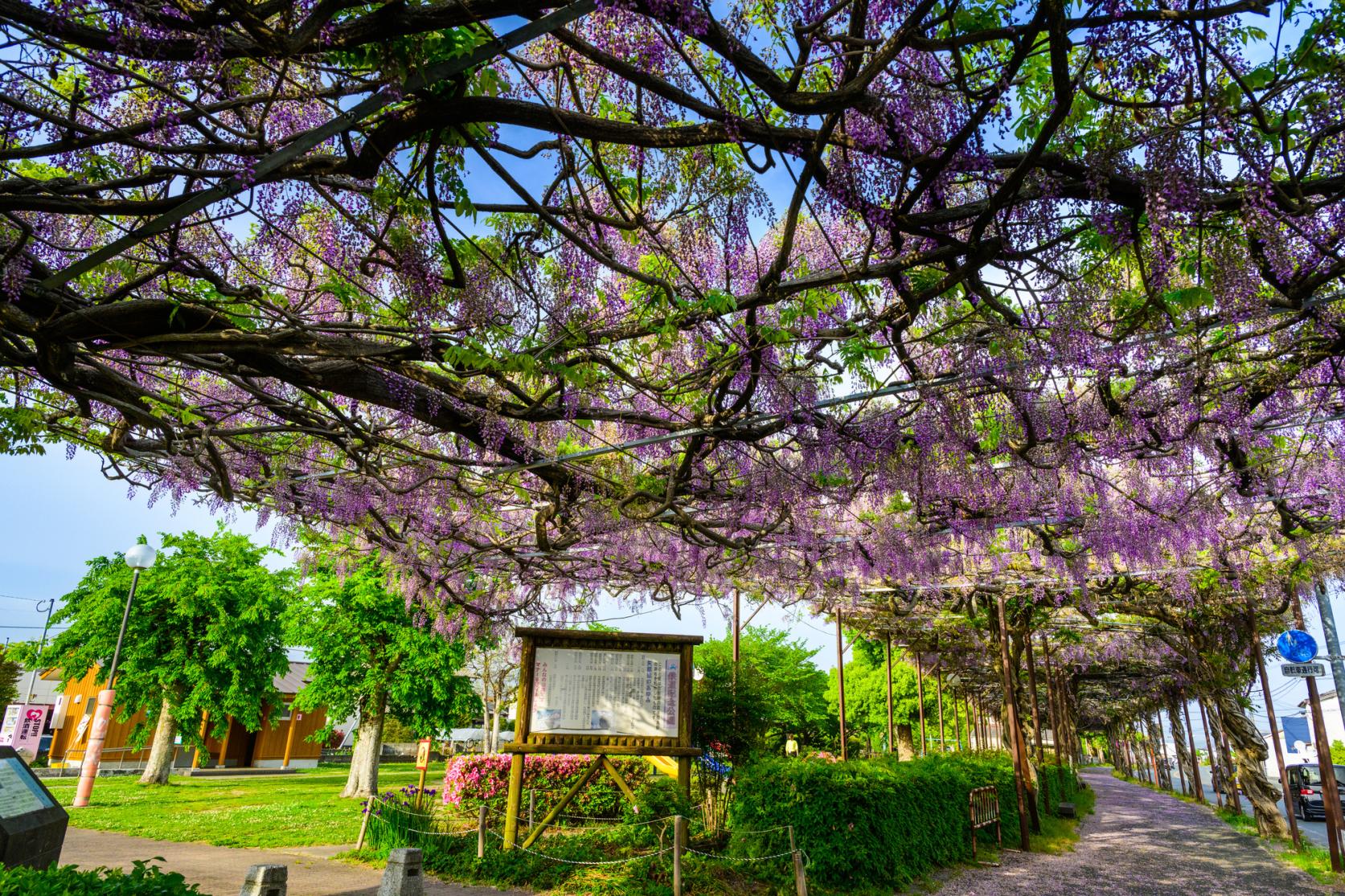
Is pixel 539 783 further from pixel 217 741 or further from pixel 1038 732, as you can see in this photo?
pixel 217 741

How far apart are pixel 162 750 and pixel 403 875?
17.5m

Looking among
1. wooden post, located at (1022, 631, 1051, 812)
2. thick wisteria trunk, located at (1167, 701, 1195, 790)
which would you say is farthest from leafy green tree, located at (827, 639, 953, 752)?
wooden post, located at (1022, 631, 1051, 812)

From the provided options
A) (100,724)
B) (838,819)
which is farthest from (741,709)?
(100,724)

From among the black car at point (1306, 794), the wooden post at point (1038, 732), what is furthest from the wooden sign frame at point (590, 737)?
the black car at point (1306, 794)

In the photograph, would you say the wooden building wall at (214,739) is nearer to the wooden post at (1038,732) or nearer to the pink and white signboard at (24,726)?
the pink and white signboard at (24,726)

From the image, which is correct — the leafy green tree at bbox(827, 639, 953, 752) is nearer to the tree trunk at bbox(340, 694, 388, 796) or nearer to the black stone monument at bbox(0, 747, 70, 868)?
the tree trunk at bbox(340, 694, 388, 796)

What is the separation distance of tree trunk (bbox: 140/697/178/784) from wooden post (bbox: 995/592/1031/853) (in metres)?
18.9

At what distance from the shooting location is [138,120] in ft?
13.1

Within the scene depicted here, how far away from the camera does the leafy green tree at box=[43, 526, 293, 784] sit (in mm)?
18547

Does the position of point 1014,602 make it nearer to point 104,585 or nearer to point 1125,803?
point 1125,803

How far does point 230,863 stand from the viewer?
327 inches

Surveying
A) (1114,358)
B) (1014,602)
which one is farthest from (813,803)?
(1014,602)

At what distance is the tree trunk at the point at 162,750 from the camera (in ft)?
60.8

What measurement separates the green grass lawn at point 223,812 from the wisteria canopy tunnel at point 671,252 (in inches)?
209
